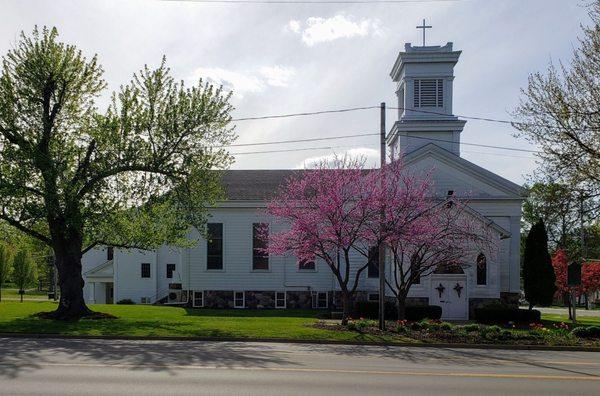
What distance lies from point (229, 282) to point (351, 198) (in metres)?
16.5

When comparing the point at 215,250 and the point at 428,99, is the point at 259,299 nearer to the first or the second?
the point at 215,250

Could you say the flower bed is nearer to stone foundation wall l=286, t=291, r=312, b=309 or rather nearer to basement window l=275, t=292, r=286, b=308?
stone foundation wall l=286, t=291, r=312, b=309

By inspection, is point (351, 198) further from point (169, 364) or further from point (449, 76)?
point (449, 76)

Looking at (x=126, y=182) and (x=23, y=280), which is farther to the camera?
(x=23, y=280)

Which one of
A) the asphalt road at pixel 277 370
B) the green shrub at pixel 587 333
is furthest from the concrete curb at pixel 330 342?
the green shrub at pixel 587 333

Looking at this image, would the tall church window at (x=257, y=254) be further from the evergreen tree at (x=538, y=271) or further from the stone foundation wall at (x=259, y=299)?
the evergreen tree at (x=538, y=271)

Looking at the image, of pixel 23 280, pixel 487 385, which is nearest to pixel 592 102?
pixel 487 385

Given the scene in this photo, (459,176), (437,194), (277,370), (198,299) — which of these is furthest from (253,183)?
(277,370)

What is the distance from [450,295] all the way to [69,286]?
20.1m

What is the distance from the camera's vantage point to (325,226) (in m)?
24.8

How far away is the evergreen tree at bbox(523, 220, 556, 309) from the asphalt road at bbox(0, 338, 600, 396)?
72.5 ft

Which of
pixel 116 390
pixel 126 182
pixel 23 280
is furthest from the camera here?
pixel 23 280

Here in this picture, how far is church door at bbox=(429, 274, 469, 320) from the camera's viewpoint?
114 feet

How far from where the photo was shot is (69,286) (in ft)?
85.4
